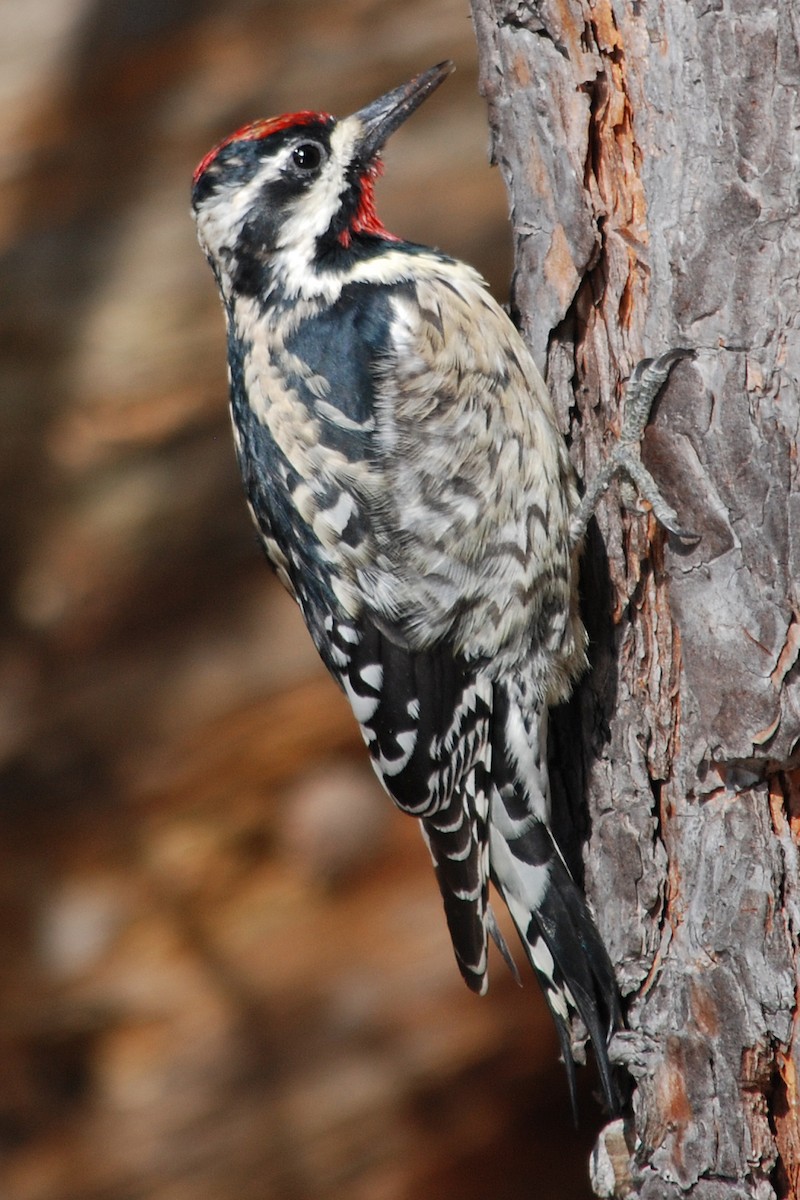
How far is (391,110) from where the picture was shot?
3039mm

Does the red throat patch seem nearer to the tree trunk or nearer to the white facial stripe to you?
the white facial stripe

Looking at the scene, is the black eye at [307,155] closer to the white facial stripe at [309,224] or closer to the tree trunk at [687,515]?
the white facial stripe at [309,224]

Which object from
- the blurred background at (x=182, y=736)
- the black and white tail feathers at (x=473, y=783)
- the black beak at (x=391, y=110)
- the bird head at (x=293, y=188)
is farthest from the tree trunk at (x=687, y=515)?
the blurred background at (x=182, y=736)

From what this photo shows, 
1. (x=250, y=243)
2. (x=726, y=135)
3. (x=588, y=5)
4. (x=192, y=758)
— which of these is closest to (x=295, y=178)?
(x=250, y=243)

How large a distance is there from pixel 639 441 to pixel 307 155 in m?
1.05

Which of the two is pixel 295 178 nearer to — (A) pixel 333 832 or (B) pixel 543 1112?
(A) pixel 333 832

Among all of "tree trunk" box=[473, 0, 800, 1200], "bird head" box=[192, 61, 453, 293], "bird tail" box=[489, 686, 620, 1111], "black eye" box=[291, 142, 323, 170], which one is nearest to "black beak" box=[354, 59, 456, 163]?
"bird head" box=[192, 61, 453, 293]

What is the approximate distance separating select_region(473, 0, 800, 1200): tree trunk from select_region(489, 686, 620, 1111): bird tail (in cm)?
5

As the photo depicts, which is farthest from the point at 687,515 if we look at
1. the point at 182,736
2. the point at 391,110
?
the point at 182,736

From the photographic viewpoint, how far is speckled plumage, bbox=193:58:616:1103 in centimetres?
276

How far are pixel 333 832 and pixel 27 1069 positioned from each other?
1.19 m

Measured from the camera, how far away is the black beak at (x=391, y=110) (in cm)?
302

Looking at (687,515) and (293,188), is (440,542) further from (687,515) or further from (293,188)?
(293,188)

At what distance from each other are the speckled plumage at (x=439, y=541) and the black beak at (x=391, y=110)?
0.15 meters
